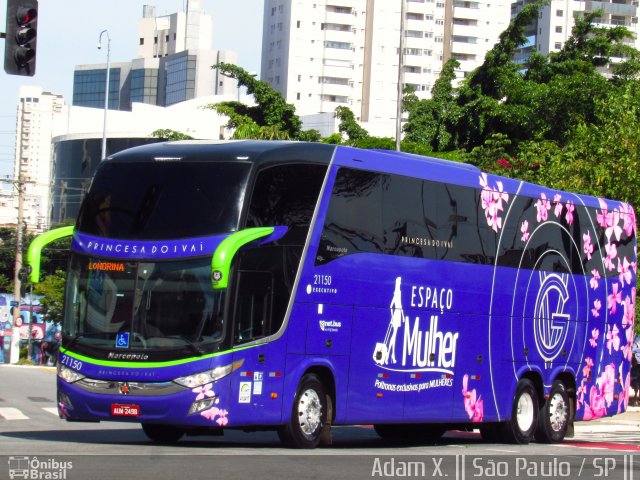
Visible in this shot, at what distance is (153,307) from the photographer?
15.2 meters

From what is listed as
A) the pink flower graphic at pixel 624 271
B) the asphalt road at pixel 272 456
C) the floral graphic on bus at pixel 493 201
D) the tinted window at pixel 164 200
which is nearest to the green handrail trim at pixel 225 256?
the tinted window at pixel 164 200

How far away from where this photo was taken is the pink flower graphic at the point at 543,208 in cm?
2080

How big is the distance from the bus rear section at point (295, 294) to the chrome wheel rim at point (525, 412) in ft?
0.22

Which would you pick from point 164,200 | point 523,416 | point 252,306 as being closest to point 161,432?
point 252,306

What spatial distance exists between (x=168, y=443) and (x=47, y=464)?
4.80m

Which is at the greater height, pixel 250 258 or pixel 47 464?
pixel 250 258

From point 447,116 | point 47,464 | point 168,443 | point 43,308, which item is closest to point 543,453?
point 168,443

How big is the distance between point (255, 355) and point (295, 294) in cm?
93

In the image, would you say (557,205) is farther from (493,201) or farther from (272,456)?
Result: (272,456)

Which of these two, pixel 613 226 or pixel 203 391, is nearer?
pixel 203 391

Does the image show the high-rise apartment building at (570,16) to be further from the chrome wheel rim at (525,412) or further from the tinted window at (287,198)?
the tinted window at (287,198)

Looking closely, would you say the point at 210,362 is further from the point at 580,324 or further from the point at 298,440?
the point at 580,324

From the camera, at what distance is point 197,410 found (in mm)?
15016

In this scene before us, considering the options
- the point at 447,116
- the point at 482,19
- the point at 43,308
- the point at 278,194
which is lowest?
the point at 43,308
